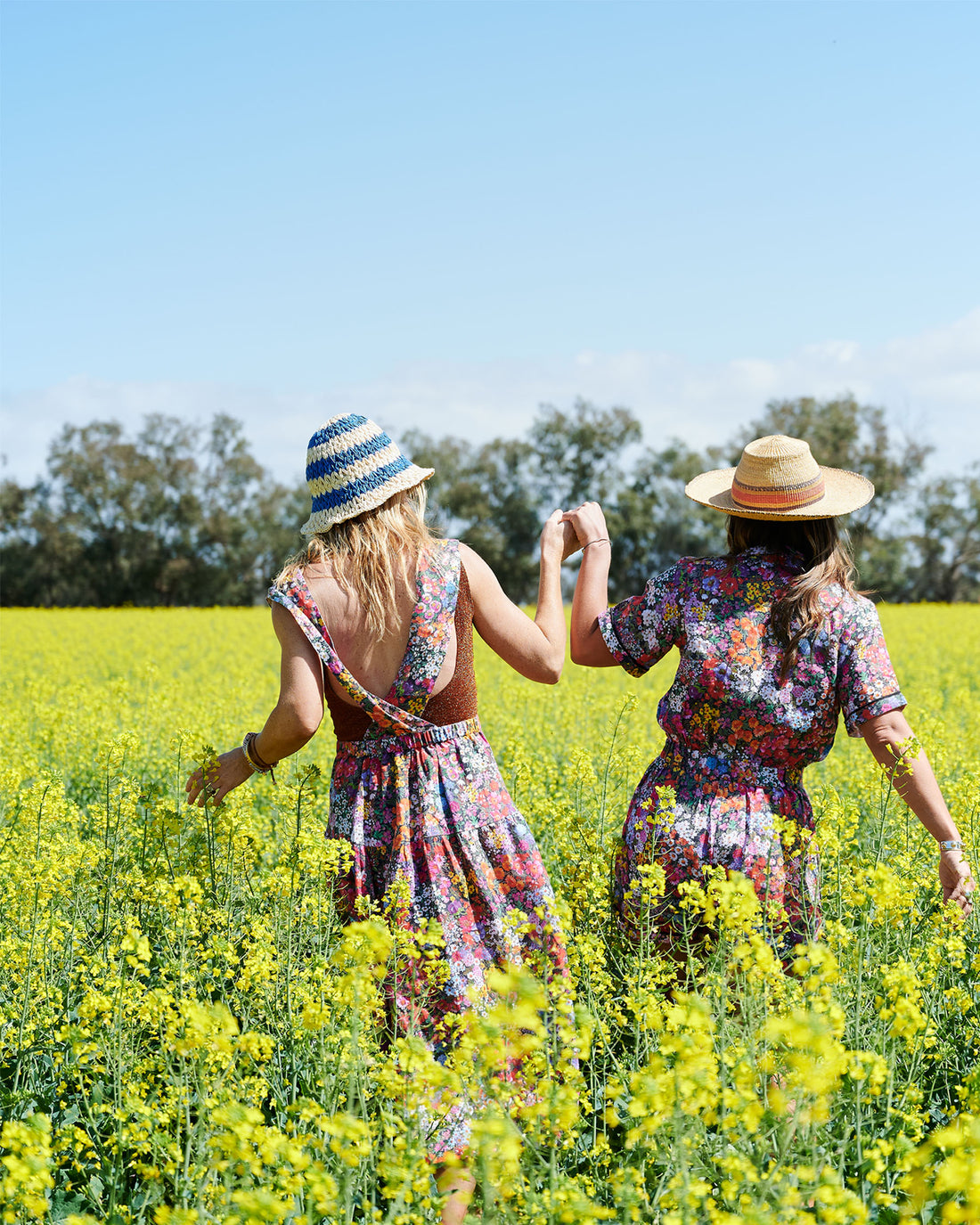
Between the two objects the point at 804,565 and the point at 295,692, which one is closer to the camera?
the point at 295,692

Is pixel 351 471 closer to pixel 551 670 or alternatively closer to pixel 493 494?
pixel 551 670

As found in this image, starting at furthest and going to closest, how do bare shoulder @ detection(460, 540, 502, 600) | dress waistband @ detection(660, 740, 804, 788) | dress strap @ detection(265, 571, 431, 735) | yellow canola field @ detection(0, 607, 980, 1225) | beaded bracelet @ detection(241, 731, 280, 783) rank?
1. dress waistband @ detection(660, 740, 804, 788)
2. beaded bracelet @ detection(241, 731, 280, 783)
3. bare shoulder @ detection(460, 540, 502, 600)
4. dress strap @ detection(265, 571, 431, 735)
5. yellow canola field @ detection(0, 607, 980, 1225)

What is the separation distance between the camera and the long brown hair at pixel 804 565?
2658mm

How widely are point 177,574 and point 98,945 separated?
165 ft

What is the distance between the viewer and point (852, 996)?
2.52 m

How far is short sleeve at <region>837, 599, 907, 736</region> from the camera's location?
266 cm

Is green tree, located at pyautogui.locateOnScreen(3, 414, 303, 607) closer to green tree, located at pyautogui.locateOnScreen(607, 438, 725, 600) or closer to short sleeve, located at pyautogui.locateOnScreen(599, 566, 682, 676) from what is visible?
green tree, located at pyautogui.locateOnScreen(607, 438, 725, 600)

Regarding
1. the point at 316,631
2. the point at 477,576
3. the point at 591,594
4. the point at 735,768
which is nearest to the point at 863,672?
the point at 735,768

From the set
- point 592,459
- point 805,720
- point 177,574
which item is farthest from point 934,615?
point 177,574

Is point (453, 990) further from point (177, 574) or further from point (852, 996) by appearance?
point (177, 574)

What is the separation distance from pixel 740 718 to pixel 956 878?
65 centimetres

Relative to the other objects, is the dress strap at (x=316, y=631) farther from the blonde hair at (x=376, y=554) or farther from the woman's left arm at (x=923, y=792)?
the woman's left arm at (x=923, y=792)

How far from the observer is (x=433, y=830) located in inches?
102

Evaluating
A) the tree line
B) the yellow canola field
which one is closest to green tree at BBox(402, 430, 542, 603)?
the tree line
